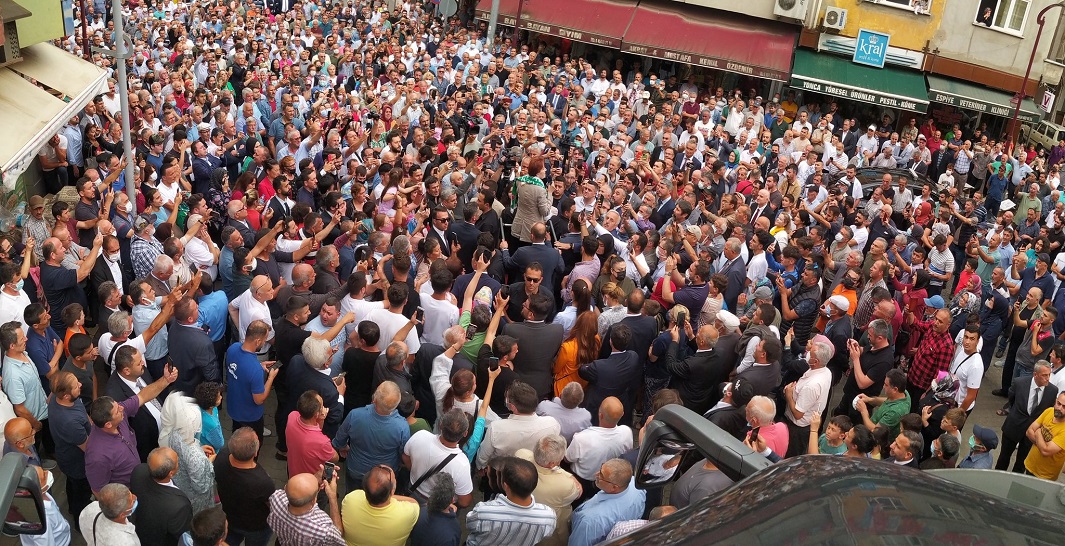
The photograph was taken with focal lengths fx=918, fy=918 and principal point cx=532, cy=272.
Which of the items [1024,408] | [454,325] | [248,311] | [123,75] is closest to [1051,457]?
[1024,408]

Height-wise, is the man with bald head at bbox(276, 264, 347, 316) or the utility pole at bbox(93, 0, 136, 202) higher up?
the utility pole at bbox(93, 0, 136, 202)

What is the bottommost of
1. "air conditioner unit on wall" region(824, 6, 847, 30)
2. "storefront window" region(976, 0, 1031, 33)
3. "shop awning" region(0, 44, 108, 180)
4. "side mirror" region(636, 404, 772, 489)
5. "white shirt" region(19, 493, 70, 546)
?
"white shirt" region(19, 493, 70, 546)

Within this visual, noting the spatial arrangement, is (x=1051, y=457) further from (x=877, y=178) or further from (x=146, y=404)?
(x=877, y=178)

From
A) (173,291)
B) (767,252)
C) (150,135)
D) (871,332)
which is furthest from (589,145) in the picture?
(173,291)

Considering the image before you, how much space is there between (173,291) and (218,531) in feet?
9.46

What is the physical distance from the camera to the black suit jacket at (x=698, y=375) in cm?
718

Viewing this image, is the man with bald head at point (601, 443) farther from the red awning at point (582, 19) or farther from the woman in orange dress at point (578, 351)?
the red awning at point (582, 19)

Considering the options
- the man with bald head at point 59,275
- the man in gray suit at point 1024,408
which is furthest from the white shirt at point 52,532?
the man in gray suit at point 1024,408

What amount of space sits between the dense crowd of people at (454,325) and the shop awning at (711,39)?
1013 cm

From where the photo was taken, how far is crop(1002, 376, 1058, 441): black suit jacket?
24.6 ft

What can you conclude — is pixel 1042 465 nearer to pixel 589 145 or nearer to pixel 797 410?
pixel 797 410

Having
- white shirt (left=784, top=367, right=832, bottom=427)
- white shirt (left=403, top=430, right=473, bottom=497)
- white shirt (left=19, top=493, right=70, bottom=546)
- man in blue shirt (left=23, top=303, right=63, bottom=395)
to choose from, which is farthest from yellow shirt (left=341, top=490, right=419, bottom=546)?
white shirt (left=784, top=367, right=832, bottom=427)

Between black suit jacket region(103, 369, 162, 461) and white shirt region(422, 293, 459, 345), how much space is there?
2188 millimetres

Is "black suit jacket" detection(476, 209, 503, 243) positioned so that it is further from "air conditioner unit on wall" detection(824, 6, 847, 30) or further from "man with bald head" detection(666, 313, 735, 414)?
"air conditioner unit on wall" detection(824, 6, 847, 30)
